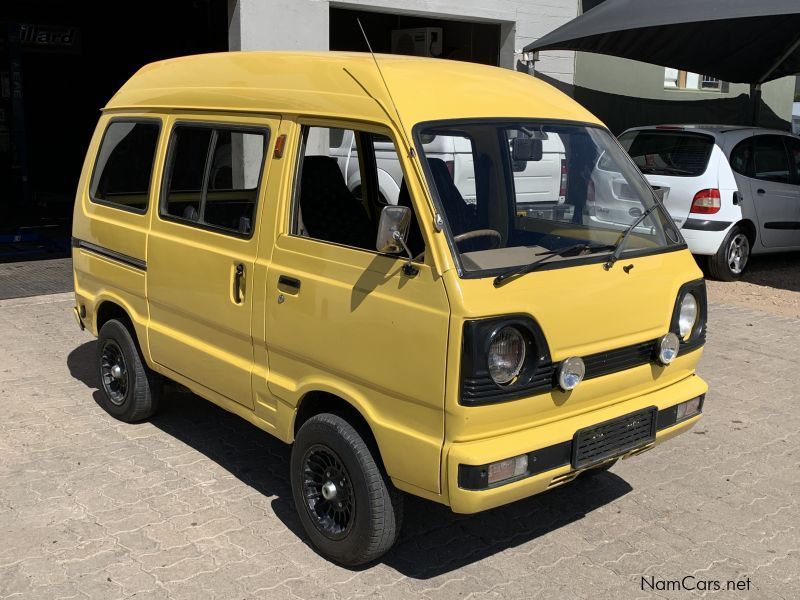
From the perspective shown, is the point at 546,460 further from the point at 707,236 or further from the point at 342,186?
the point at 707,236

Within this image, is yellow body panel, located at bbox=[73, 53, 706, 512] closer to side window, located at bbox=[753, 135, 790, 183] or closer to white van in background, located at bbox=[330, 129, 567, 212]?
white van in background, located at bbox=[330, 129, 567, 212]

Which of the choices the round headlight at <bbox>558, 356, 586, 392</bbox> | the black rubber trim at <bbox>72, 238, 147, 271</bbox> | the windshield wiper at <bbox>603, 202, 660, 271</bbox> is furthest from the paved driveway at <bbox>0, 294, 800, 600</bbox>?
the windshield wiper at <bbox>603, 202, 660, 271</bbox>

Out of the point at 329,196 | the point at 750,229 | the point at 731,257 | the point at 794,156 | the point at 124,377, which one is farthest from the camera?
the point at 794,156

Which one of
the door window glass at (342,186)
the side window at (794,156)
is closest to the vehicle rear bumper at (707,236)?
the side window at (794,156)

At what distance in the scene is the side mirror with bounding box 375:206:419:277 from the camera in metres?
3.32

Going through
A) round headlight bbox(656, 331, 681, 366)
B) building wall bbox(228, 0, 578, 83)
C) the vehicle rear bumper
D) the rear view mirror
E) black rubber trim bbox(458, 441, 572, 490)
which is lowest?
black rubber trim bbox(458, 441, 572, 490)

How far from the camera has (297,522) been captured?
13.8ft

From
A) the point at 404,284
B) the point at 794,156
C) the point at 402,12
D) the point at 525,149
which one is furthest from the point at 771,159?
the point at 404,284

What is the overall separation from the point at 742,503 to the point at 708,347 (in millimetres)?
3050

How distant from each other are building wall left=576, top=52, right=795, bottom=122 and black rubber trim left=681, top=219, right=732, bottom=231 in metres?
4.52

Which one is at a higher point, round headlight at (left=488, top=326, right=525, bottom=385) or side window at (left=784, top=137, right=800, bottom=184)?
side window at (left=784, top=137, right=800, bottom=184)

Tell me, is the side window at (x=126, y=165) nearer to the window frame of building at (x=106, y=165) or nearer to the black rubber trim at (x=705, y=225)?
the window frame of building at (x=106, y=165)

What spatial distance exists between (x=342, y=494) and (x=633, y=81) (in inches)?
474

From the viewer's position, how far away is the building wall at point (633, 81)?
536 inches
